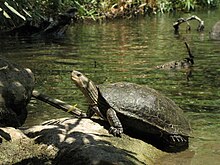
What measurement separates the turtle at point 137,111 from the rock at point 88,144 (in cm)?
18

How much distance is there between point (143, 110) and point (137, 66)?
6.04m

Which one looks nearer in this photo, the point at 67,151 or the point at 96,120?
the point at 67,151

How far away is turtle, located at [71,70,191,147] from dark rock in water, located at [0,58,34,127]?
608 millimetres

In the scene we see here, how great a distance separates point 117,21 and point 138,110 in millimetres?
19684

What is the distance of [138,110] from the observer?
567 centimetres

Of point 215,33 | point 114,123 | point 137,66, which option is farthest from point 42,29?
point 114,123

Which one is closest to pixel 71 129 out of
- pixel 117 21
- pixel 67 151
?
pixel 67 151

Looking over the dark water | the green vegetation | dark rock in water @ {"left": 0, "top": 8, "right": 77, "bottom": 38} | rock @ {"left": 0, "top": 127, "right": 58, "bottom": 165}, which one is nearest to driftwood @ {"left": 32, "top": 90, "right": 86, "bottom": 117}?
the dark water

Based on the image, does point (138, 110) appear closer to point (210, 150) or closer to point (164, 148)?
point (164, 148)

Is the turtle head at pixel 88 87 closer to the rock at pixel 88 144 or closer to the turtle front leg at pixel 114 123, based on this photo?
the rock at pixel 88 144

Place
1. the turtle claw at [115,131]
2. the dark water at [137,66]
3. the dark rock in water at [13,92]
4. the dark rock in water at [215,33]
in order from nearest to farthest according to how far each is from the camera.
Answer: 1. the turtle claw at [115,131]
2. the dark rock in water at [13,92]
3. the dark water at [137,66]
4. the dark rock in water at [215,33]

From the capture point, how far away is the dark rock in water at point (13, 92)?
5809 mm

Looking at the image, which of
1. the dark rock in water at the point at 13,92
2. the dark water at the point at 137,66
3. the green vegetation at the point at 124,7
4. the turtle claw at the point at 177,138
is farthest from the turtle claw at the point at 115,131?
the green vegetation at the point at 124,7

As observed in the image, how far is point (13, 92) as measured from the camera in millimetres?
5898
